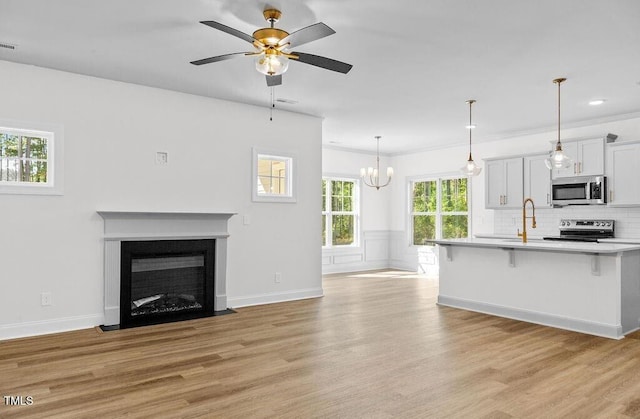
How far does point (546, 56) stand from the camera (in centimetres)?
410

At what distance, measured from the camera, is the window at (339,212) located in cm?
922

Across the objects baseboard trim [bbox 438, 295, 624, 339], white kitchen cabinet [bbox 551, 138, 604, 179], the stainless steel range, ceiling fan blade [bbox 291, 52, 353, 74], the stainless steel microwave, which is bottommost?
baseboard trim [bbox 438, 295, 624, 339]

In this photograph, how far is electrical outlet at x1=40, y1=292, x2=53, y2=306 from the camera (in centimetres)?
441

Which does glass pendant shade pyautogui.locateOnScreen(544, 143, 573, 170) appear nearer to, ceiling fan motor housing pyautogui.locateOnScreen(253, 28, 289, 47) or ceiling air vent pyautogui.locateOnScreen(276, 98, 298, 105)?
ceiling air vent pyautogui.locateOnScreen(276, 98, 298, 105)

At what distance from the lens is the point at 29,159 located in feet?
14.6

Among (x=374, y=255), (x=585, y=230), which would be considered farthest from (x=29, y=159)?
(x=585, y=230)

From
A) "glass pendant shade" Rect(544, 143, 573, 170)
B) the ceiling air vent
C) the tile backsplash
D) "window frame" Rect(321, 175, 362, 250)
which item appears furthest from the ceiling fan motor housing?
"window frame" Rect(321, 175, 362, 250)

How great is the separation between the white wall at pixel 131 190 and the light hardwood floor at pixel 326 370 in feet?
1.68

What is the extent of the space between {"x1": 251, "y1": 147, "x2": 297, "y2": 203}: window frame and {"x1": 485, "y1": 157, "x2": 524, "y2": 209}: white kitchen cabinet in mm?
3635

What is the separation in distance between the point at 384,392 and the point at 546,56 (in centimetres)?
333

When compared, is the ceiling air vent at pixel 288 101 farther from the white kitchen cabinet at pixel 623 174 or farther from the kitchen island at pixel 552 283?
the white kitchen cabinet at pixel 623 174

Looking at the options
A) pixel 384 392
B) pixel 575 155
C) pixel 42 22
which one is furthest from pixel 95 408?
pixel 575 155

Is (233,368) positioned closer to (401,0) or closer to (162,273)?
(162,273)

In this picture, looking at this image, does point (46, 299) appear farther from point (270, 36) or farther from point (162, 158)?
point (270, 36)
